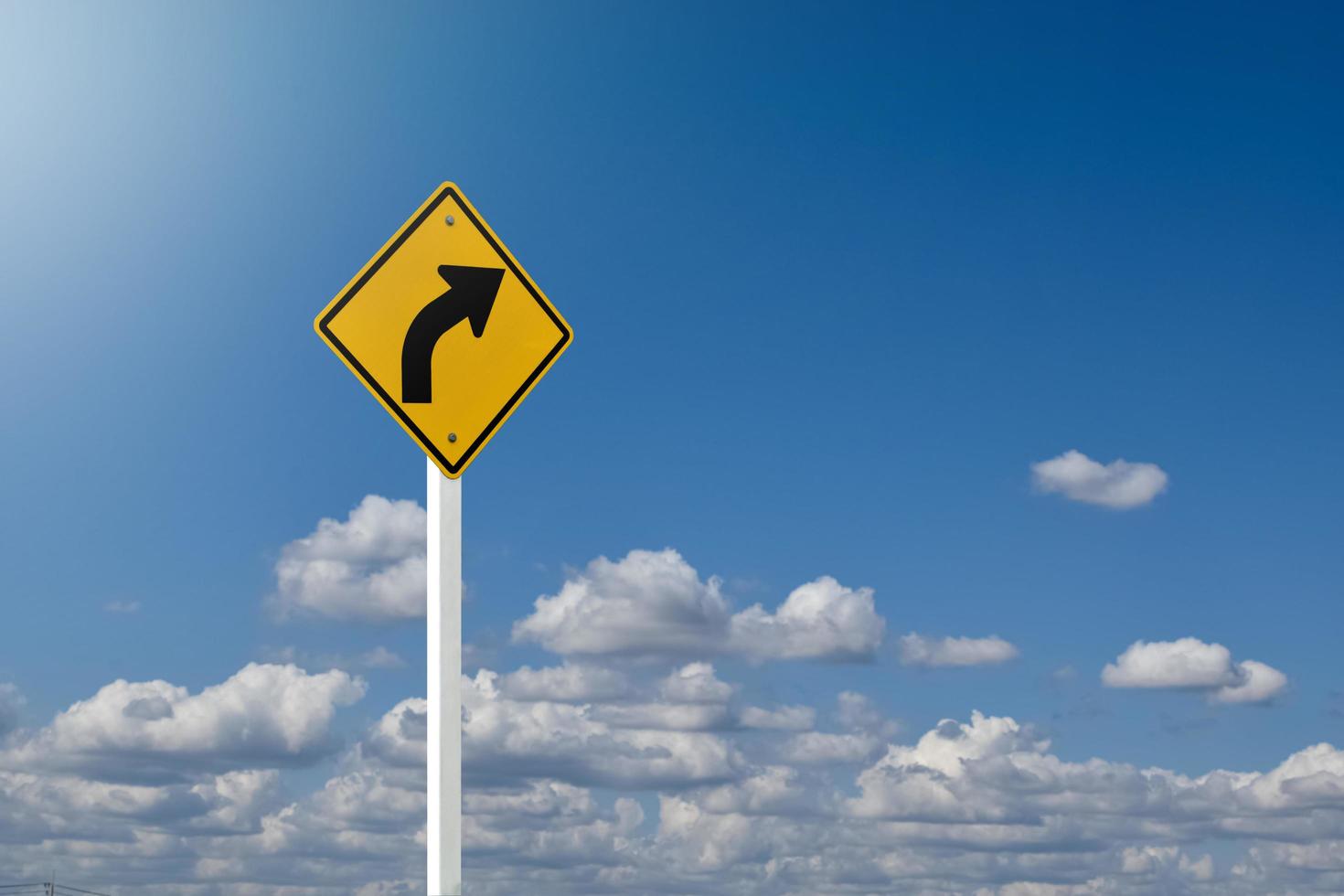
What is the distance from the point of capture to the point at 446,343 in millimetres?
6926

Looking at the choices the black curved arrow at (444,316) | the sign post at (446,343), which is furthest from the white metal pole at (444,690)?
the black curved arrow at (444,316)

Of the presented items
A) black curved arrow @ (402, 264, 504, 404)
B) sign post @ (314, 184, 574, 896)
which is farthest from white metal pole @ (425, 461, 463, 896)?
black curved arrow @ (402, 264, 504, 404)

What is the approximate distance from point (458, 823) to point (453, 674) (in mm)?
715

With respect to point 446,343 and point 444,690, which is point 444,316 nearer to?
point 446,343

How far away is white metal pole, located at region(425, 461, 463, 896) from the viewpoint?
6.30 m

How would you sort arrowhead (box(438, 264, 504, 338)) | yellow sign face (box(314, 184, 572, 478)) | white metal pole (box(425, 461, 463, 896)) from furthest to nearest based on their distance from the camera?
arrowhead (box(438, 264, 504, 338))
yellow sign face (box(314, 184, 572, 478))
white metal pole (box(425, 461, 463, 896))

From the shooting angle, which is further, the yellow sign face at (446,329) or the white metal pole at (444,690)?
the yellow sign face at (446,329)

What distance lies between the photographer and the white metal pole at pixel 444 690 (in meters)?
6.30

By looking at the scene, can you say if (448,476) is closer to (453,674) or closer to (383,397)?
(383,397)

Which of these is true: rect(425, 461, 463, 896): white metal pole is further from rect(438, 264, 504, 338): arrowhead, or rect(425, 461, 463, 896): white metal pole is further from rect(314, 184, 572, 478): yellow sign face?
rect(438, 264, 504, 338): arrowhead

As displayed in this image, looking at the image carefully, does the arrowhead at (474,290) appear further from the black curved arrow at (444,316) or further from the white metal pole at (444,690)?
the white metal pole at (444,690)

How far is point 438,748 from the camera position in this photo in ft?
20.8

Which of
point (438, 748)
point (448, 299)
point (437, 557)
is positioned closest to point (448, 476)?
point (437, 557)

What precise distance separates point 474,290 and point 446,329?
28cm
